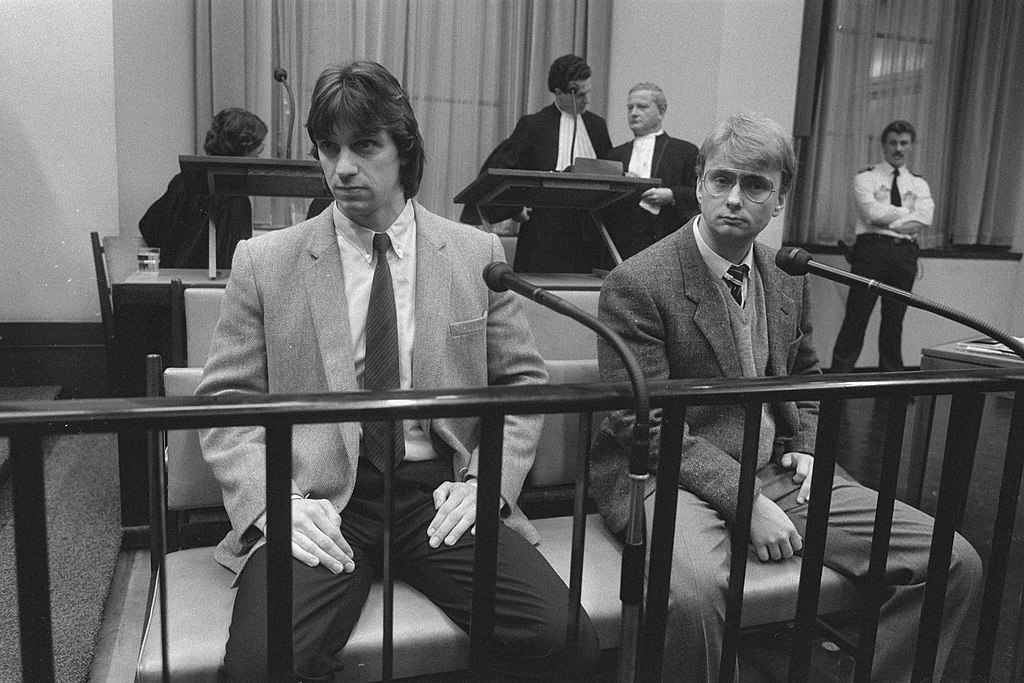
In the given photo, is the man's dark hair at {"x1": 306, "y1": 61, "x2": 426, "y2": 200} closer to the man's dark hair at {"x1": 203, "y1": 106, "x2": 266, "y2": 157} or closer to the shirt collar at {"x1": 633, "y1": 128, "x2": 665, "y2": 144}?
the man's dark hair at {"x1": 203, "y1": 106, "x2": 266, "y2": 157}

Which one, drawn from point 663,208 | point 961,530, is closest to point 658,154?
point 663,208

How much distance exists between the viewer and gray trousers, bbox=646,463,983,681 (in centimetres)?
136

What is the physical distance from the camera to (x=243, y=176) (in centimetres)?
229

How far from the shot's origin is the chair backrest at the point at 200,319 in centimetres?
171

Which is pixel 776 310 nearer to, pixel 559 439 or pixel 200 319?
pixel 559 439

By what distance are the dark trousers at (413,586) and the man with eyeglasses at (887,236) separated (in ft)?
13.0

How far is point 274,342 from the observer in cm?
140

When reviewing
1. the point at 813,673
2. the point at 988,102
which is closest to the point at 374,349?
the point at 813,673

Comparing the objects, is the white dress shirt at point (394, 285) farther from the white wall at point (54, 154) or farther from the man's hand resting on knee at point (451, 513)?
the white wall at point (54, 154)

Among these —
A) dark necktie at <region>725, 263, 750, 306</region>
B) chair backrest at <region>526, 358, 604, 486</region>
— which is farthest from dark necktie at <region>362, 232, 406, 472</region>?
dark necktie at <region>725, 263, 750, 306</region>

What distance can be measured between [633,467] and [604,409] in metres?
0.09

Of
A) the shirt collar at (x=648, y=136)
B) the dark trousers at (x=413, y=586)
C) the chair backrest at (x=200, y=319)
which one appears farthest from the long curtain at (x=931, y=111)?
the dark trousers at (x=413, y=586)

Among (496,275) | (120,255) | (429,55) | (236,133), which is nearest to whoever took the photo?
(496,275)

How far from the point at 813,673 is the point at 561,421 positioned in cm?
81
